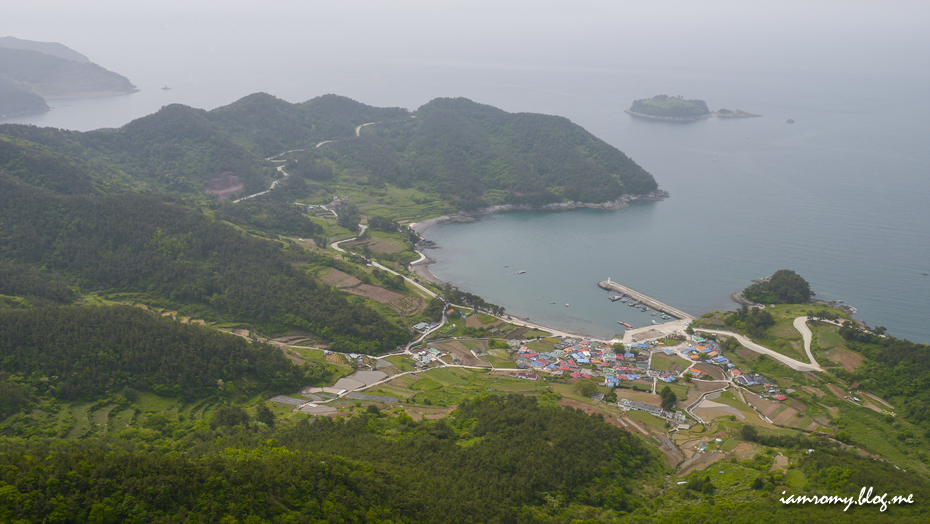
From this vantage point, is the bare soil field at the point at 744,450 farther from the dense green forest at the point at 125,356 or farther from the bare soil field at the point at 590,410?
the dense green forest at the point at 125,356

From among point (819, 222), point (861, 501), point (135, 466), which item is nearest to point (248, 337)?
point (135, 466)

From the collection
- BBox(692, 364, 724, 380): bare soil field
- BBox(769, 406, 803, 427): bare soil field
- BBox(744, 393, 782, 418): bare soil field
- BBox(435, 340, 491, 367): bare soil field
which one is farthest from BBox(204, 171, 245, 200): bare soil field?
BBox(769, 406, 803, 427): bare soil field

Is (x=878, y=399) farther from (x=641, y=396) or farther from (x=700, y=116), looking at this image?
(x=700, y=116)

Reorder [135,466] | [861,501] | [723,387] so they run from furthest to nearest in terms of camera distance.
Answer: [723,387] → [861,501] → [135,466]

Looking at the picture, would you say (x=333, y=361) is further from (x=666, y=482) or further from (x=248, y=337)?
(x=666, y=482)

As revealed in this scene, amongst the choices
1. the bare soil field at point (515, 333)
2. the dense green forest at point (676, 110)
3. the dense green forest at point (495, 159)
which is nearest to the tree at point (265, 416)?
the bare soil field at point (515, 333)

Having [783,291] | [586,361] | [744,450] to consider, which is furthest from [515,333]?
[783,291]

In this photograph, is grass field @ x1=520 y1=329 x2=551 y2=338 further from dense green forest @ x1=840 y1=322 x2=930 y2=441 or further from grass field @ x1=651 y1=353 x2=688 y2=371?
dense green forest @ x1=840 y1=322 x2=930 y2=441
